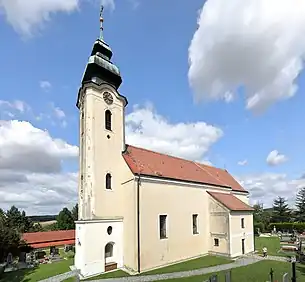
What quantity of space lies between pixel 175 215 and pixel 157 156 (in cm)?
656

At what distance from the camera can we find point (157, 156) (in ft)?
91.9

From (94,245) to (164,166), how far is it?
9973 millimetres

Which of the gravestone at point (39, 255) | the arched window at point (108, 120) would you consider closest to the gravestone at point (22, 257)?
the gravestone at point (39, 255)

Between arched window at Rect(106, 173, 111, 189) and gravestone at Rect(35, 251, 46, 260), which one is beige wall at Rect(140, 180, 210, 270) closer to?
arched window at Rect(106, 173, 111, 189)

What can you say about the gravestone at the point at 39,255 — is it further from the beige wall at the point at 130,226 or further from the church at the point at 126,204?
the beige wall at the point at 130,226

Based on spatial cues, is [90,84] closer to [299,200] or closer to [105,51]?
[105,51]

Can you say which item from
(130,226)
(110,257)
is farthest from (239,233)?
(110,257)

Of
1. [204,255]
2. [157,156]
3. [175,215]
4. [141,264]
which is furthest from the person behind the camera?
[157,156]

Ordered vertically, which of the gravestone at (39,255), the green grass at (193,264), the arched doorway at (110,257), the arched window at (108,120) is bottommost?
the gravestone at (39,255)

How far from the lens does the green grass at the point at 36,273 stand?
20.3 meters

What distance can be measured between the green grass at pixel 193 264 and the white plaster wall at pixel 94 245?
329cm

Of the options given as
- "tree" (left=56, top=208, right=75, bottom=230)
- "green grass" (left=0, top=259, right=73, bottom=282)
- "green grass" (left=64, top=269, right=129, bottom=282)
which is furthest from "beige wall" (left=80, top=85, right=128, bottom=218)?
"tree" (left=56, top=208, right=75, bottom=230)

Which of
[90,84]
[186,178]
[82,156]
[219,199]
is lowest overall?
[219,199]

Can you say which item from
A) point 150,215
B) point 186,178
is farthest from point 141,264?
point 186,178
